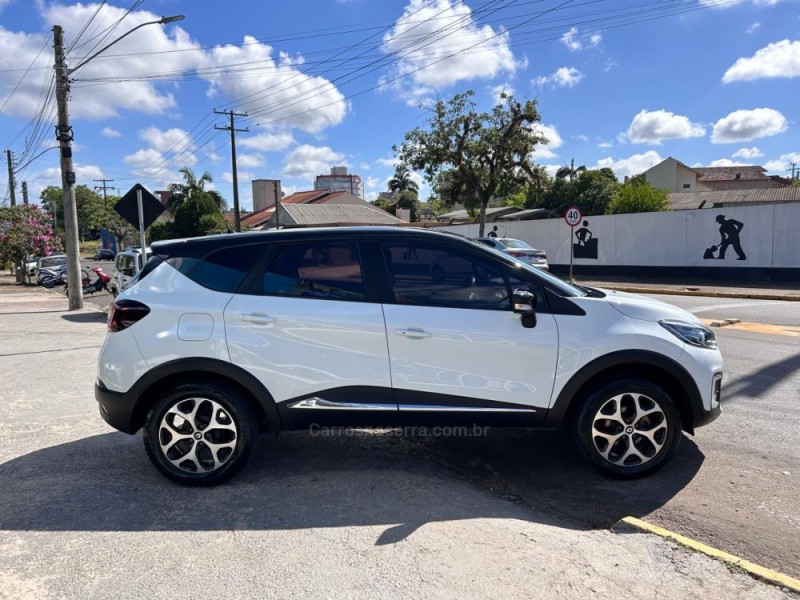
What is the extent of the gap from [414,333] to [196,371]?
1.48 meters

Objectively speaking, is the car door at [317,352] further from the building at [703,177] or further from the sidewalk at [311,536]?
the building at [703,177]

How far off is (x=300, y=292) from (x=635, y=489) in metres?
2.62

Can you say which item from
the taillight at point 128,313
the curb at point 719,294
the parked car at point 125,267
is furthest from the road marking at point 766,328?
the parked car at point 125,267

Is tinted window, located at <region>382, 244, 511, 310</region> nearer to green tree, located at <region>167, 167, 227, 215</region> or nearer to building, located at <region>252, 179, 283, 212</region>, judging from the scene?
green tree, located at <region>167, 167, 227, 215</region>

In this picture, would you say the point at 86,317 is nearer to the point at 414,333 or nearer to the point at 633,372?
the point at 414,333

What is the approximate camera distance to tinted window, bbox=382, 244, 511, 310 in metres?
3.75

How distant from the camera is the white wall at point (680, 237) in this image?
18.1 metres

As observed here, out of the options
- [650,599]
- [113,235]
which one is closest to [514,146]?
[650,599]

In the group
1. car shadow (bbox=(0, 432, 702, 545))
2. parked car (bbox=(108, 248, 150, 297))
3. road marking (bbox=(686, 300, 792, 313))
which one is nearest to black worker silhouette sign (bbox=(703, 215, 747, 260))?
road marking (bbox=(686, 300, 792, 313))

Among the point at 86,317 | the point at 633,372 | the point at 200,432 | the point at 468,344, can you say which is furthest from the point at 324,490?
the point at 86,317

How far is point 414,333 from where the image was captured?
12.0 feet

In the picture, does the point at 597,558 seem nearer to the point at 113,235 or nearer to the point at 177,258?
the point at 177,258

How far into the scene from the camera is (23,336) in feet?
35.1

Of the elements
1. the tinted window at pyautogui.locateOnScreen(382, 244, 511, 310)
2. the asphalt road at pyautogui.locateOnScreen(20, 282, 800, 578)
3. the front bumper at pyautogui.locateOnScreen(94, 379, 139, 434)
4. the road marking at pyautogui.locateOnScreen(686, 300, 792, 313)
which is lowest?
the asphalt road at pyautogui.locateOnScreen(20, 282, 800, 578)
